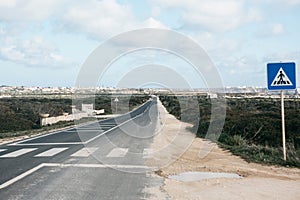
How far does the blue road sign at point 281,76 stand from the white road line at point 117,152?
5626 millimetres

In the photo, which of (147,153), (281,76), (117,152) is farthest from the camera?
(117,152)

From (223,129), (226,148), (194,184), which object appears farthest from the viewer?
(223,129)

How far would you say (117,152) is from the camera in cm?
1427

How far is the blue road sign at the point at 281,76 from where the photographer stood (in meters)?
11.2

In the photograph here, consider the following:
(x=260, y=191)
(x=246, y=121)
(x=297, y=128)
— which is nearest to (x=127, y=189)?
(x=260, y=191)

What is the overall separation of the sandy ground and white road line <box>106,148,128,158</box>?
112 centimetres

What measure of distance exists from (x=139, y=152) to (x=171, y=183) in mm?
5725

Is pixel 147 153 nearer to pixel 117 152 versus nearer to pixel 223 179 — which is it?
pixel 117 152

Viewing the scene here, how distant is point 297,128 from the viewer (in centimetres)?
1938

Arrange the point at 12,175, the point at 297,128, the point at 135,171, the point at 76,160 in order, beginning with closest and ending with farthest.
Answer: the point at 12,175 < the point at 135,171 < the point at 76,160 < the point at 297,128

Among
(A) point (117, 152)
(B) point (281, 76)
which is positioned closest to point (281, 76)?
(B) point (281, 76)

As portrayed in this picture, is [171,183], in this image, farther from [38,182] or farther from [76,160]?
[76,160]

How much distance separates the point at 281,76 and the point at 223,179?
4.03m

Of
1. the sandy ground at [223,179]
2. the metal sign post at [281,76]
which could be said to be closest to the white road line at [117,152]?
the sandy ground at [223,179]
